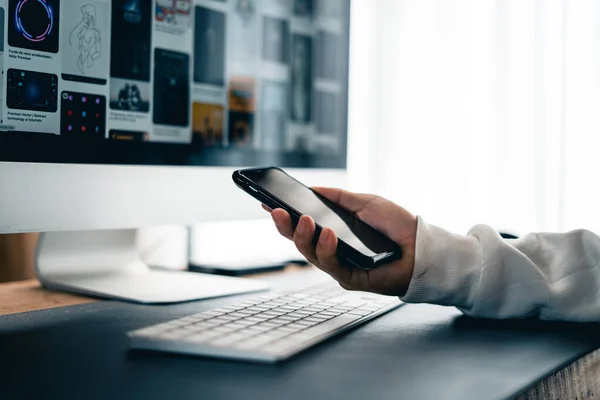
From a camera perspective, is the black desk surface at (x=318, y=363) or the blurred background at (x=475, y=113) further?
the blurred background at (x=475, y=113)

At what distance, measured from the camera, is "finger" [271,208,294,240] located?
1.83 ft

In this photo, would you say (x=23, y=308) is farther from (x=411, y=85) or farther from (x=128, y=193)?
(x=411, y=85)

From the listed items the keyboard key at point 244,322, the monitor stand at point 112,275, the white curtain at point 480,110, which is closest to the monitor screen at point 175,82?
the monitor stand at point 112,275

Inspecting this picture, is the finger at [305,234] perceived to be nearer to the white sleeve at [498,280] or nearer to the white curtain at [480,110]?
the white sleeve at [498,280]

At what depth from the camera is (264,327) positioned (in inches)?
18.0

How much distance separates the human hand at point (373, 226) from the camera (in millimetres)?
555

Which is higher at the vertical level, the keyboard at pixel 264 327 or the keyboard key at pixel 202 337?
the keyboard key at pixel 202 337

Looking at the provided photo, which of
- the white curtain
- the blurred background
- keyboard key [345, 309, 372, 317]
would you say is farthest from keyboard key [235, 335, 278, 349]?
the white curtain

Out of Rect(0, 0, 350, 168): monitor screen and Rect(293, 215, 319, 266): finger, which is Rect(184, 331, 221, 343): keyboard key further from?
Rect(0, 0, 350, 168): monitor screen

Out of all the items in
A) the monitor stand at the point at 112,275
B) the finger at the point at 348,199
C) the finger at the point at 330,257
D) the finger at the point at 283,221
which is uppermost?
the finger at the point at 348,199

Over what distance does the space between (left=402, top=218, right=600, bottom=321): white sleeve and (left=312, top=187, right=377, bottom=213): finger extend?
0.33ft

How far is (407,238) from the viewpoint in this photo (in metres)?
0.62

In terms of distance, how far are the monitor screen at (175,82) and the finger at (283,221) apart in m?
0.18

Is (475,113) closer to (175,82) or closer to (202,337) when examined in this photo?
(175,82)
